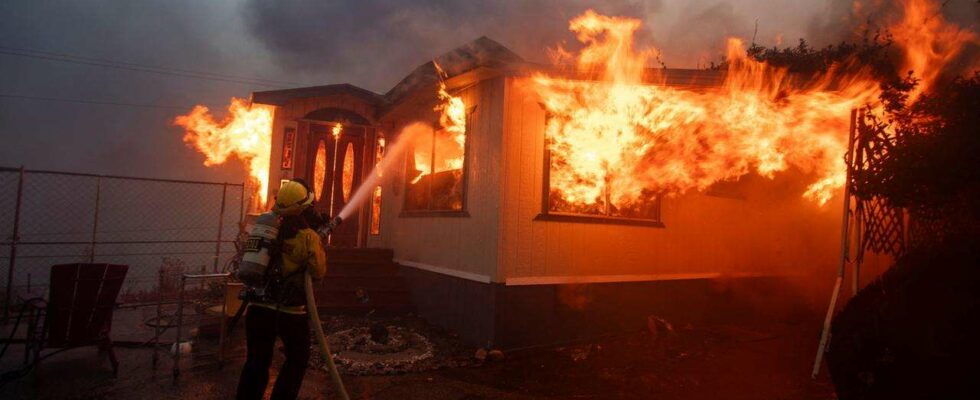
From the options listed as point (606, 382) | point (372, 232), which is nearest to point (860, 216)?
point (606, 382)

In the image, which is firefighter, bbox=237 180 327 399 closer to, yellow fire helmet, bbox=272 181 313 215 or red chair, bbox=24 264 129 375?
yellow fire helmet, bbox=272 181 313 215

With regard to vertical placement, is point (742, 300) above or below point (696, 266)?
below

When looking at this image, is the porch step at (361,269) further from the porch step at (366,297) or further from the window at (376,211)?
the window at (376,211)

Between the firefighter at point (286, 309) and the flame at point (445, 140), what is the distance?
4213 mm

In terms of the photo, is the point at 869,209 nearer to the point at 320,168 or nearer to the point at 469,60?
the point at 469,60

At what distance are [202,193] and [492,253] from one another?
13.6 m

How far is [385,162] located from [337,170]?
151 centimetres

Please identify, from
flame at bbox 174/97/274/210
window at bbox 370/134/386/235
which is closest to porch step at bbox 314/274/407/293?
window at bbox 370/134/386/235

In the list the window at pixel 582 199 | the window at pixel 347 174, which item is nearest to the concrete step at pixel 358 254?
the window at pixel 347 174

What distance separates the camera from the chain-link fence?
31.9 ft

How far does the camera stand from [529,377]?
605cm

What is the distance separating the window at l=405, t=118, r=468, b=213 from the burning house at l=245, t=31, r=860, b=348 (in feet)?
0.12

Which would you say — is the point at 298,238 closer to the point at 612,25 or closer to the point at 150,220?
the point at 612,25

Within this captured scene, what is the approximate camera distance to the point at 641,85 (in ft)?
22.4
